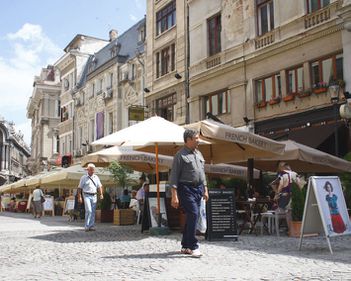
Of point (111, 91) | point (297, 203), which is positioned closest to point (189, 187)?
point (297, 203)

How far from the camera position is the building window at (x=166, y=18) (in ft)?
95.9

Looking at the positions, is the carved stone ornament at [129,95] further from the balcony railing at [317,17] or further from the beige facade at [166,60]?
the balcony railing at [317,17]

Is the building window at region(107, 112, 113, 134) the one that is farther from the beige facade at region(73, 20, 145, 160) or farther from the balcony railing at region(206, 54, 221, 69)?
the balcony railing at region(206, 54, 221, 69)

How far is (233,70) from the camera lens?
22875 millimetres

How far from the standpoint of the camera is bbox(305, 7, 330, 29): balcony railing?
18.1 metres

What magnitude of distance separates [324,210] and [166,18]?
77.7 feet

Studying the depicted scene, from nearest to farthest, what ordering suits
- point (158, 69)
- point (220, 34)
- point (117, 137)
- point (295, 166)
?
1. point (117, 137)
2. point (295, 166)
3. point (220, 34)
4. point (158, 69)

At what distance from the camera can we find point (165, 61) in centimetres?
2967

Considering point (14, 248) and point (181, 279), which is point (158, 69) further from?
point (181, 279)

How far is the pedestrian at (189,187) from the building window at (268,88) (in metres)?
13.4

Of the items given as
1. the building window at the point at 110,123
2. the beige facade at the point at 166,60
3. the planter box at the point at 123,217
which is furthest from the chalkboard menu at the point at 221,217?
the building window at the point at 110,123

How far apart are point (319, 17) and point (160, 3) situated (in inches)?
556

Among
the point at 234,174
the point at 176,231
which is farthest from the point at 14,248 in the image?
the point at 234,174

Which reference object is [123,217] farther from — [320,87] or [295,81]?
[295,81]
